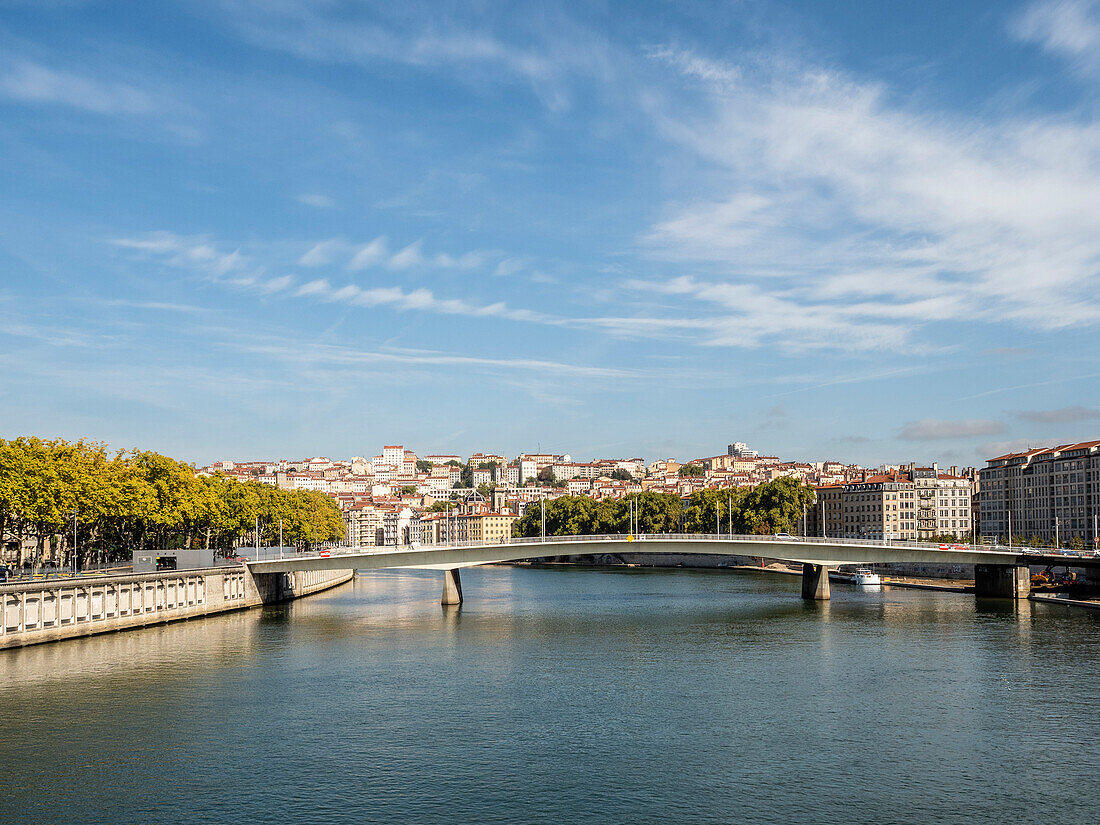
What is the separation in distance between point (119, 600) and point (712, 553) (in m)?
39.5

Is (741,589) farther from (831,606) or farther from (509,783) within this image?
(509,783)

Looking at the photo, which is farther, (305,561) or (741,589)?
(741,589)

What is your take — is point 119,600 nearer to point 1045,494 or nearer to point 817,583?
point 817,583

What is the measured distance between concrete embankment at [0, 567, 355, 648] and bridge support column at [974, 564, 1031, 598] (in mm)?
55374

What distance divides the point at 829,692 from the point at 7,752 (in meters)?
27.7

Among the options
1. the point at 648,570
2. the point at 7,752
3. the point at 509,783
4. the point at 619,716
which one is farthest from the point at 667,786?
the point at 648,570

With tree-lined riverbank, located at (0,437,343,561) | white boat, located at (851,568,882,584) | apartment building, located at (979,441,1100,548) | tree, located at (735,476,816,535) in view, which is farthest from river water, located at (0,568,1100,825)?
apartment building, located at (979,441,1100,548)

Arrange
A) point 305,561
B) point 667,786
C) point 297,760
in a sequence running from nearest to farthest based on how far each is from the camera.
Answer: point 667,786
point 297,760
point 305,561

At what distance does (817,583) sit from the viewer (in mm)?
81000

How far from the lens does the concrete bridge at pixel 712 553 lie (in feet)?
A: 241

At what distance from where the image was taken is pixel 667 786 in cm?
2747

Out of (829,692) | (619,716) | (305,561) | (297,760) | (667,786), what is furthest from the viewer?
(305,561)

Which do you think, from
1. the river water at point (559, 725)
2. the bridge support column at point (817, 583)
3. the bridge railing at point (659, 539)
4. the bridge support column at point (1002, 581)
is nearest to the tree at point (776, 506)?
the bridge support column at point (1002, 581)

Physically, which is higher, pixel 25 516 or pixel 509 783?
pixel 25 516
